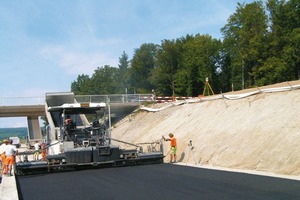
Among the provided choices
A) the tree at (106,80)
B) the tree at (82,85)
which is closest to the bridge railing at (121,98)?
the tree at (106,80)

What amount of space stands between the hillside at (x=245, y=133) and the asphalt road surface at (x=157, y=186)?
5.91ft

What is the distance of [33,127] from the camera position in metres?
53.7

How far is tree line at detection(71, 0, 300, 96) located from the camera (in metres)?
48.8

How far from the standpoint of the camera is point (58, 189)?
1138 cm

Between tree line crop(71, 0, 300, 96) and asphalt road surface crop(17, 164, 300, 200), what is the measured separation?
3702 cm

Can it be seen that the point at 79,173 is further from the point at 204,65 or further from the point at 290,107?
the point at 204,65

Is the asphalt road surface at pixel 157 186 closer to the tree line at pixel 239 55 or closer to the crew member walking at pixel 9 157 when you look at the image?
the crew member walking at pixel 9 157

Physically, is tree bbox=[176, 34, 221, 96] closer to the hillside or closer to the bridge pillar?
the bridge pillar

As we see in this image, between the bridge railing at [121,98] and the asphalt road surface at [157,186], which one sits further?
the bridge railing at [121,98]

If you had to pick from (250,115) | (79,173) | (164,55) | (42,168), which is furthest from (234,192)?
(164,55)

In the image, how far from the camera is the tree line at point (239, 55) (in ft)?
160

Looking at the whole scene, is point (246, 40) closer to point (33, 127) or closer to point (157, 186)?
point (33, 127)

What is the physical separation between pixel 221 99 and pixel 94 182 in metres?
15.7

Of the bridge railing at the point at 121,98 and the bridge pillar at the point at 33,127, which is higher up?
the bridge railing at the point at 121,98
